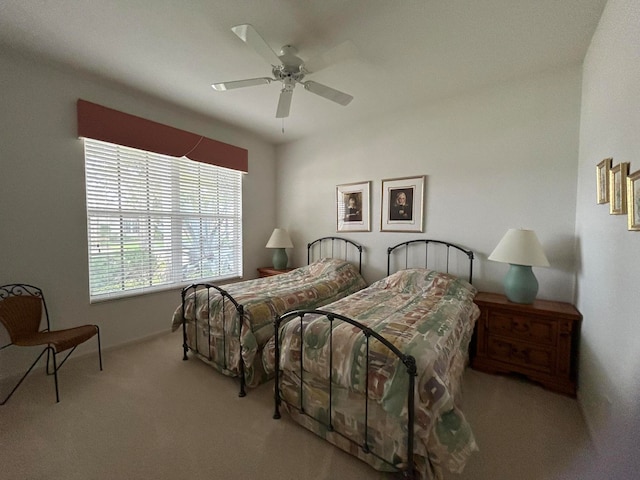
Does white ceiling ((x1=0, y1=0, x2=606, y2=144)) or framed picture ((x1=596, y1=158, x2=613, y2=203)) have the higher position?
white ceiling ((x1=0, y1=0, x2=606, y2=144))

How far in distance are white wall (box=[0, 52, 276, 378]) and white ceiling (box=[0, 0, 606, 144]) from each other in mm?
244

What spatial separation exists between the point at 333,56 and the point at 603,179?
6.38 feet

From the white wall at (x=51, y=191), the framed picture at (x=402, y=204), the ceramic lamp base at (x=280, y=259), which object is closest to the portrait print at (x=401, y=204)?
the framed picture at (x=402, y=204)

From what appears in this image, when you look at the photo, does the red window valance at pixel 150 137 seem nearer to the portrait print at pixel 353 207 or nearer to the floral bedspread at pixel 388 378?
the portrait print at pixel 353 207

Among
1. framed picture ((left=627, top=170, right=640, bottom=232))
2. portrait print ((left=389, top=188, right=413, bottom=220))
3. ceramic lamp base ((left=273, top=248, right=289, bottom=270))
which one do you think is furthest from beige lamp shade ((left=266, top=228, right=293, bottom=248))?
framed picture ((left=627, top=170, right=640, bottom=232))

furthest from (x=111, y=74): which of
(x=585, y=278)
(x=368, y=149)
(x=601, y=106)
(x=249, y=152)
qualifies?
(x=585, y=278)

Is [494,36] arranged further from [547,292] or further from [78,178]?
[78,178]

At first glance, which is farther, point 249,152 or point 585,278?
point 249,152

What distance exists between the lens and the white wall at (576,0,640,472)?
125cm

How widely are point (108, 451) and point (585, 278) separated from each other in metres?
3.54

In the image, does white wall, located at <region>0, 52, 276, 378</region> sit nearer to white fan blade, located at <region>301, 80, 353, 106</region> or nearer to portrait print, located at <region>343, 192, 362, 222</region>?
white fan blade, located at <region>301, 80, 353, 106</region>

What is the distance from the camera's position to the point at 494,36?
1992 mm

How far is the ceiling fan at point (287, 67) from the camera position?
1.74 metres

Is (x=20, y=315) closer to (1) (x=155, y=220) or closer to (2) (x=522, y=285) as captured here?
(1) (x=155, y=220)
